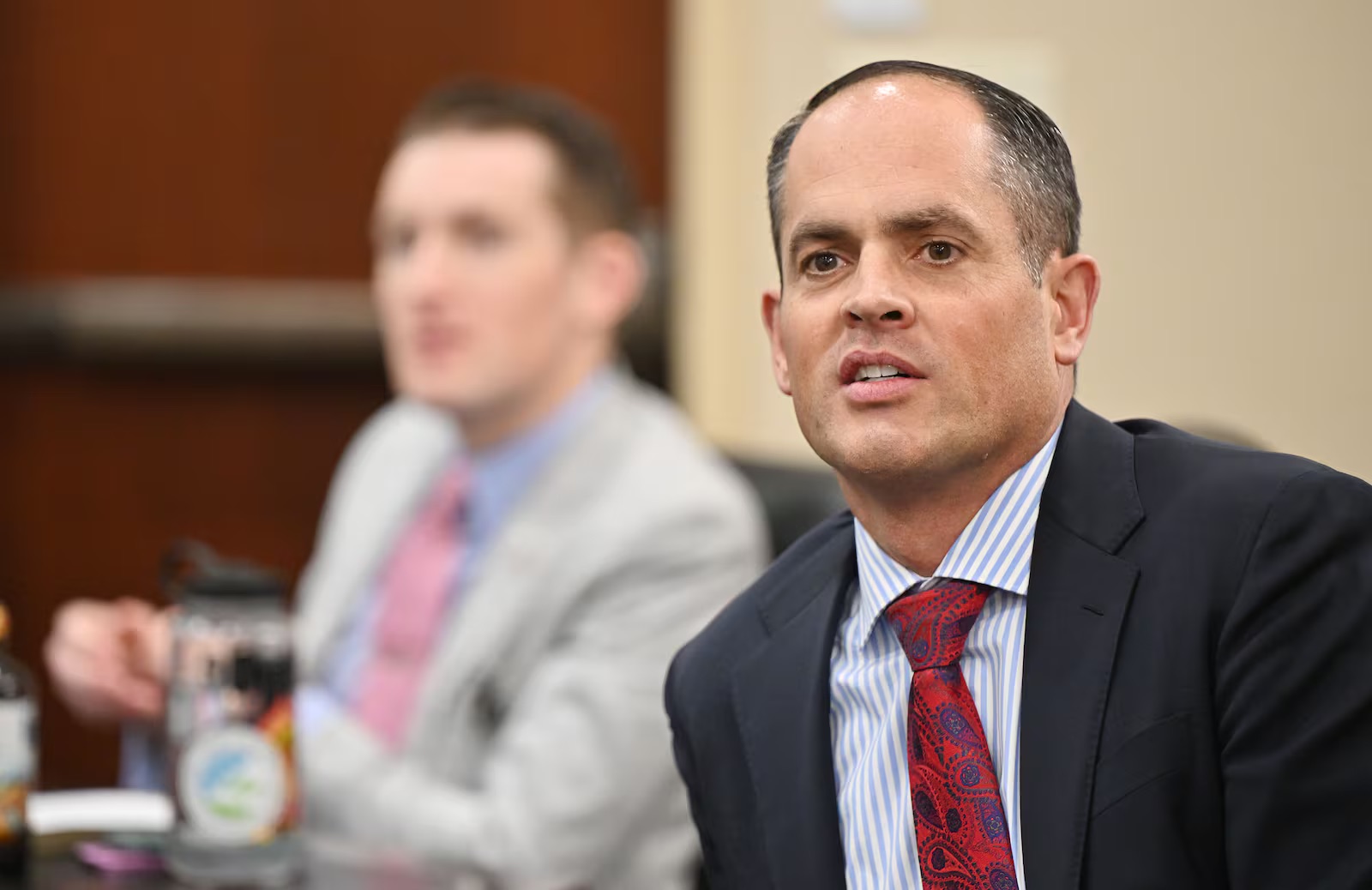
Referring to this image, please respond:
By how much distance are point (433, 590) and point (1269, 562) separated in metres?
1.16

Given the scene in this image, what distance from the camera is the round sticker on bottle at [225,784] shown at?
108 centimetres

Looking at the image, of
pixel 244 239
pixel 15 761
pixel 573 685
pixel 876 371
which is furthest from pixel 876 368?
pixel 244 239

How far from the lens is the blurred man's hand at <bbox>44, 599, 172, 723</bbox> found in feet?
4.72

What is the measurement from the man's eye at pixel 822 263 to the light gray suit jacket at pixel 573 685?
2.56 ft

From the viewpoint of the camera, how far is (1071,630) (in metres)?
0.63

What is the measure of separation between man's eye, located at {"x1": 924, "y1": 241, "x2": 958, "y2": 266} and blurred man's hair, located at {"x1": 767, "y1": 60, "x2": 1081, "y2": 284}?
0.03m

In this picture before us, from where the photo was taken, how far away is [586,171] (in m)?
1.69

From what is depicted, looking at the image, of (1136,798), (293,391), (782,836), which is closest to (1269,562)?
(1136,798)

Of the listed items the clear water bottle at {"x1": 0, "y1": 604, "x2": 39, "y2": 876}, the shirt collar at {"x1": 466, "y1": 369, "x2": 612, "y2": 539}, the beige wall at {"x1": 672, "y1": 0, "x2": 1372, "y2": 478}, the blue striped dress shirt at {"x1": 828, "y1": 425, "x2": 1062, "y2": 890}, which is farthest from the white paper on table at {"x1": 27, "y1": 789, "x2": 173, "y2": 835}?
the beige wall at {"x1": 672, "y1": 0, "x2": 1372, "y2": 478}

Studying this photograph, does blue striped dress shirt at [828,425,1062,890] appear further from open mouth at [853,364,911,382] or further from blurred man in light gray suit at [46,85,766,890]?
blurred man in light gray suit at [46,85,766,890]

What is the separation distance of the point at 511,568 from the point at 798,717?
857 millimetres

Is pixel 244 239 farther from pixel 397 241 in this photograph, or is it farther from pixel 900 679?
pixel 900 679

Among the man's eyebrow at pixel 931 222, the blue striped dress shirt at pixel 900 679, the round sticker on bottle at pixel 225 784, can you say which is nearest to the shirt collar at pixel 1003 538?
the blue striped dress shirt at pixel 900 679

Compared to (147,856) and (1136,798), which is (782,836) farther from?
(147,856)
